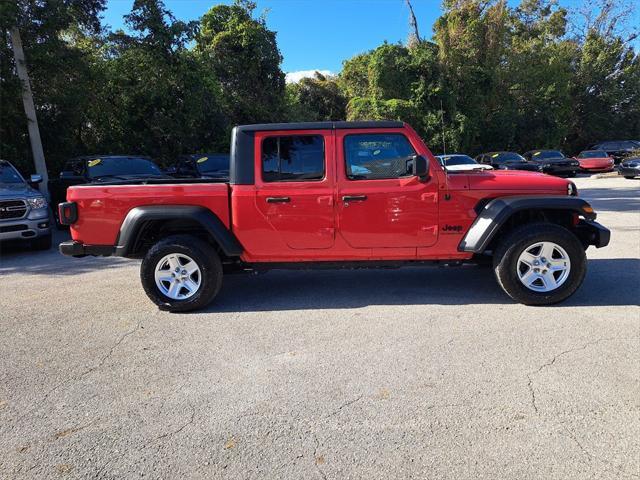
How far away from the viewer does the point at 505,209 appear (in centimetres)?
446

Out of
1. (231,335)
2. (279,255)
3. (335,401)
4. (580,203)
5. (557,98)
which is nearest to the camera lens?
(335,401)

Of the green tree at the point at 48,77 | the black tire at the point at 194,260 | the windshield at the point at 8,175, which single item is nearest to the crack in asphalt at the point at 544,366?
the black tire at the point at 194,260

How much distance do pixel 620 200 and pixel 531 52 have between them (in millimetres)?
24671

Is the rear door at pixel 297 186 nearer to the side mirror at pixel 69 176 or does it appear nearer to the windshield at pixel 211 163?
the windshield at pixel 211 163

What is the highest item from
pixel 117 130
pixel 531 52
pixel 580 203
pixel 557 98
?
pixel 531 52

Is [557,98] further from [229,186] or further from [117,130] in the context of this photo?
[229,186]

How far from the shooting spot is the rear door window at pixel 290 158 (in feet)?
15.4

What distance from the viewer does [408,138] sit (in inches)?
184

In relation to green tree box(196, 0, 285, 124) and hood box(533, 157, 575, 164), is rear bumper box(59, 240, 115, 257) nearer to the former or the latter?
green tree box(196, 0, 285, 124)

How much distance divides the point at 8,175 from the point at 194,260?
674 cm

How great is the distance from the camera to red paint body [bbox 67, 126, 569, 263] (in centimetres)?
463

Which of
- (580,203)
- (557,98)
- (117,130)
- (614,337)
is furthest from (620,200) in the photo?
(557,98)

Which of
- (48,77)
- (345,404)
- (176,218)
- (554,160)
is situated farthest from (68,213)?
(554,160)

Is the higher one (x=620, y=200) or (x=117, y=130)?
(x=117, y=130)
